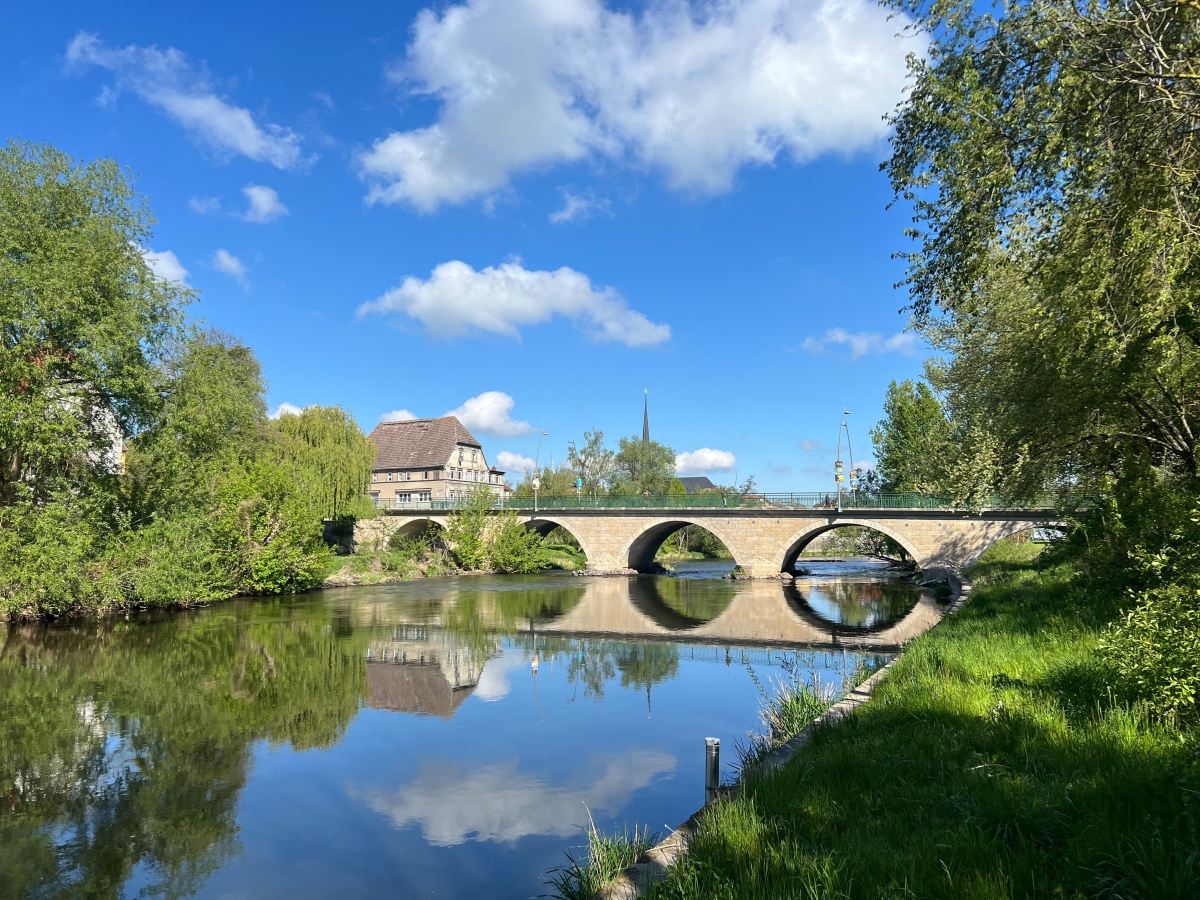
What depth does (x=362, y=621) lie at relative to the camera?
24.5 meters

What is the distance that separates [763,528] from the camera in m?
40.6

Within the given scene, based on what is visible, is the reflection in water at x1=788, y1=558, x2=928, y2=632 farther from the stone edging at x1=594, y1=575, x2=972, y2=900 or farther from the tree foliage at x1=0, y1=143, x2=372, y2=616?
the tree foliage at x1=0, y1=143, x2=372, y2=616

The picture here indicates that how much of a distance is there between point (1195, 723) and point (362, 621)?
23.1 meters

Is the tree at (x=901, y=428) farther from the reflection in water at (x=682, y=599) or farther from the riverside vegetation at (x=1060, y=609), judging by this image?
the riverside vegetation at (x=1060, y=609)

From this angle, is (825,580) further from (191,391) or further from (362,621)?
(191,391)

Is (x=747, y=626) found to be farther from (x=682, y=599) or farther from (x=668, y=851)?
(x=668, y=851)

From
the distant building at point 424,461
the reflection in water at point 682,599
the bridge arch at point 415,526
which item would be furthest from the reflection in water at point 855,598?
the distant building at point 424,461

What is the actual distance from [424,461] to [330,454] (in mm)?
25498

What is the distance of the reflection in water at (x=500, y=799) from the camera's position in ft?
27.2

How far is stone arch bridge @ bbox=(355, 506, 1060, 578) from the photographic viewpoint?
34469mm

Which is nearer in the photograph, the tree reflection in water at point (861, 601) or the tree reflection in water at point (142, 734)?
the tree reflection in water at point (142, 734)

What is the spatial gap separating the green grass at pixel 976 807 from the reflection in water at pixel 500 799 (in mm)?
3103

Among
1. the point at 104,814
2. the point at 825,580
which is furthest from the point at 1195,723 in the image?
→ the point at 825,580

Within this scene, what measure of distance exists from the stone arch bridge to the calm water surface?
13539 mm
